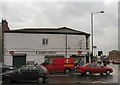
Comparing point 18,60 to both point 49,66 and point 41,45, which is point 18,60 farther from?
point 49,66

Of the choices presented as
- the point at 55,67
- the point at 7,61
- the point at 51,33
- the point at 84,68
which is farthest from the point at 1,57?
the point at 84,68

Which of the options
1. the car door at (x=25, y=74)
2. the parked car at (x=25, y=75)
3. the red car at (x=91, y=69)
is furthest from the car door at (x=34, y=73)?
the red car at (x=91, y=69)

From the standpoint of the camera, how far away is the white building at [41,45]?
1799 inches

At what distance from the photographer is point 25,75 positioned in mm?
20562

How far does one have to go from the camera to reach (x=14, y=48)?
45.7m

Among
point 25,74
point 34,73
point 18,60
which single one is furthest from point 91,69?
point 18,60

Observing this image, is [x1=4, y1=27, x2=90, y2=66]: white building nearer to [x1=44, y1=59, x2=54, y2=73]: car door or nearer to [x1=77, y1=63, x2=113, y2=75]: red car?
[x1=44, y1=59, x2=54, y2=73]: car door

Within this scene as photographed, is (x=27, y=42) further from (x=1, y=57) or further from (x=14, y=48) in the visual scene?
(x=1, y=57)

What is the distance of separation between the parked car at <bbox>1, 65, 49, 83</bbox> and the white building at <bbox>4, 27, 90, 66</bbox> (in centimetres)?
2505

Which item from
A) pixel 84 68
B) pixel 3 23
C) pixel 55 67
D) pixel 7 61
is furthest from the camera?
pixel 3 23

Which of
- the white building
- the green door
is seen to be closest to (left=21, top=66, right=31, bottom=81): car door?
the white building

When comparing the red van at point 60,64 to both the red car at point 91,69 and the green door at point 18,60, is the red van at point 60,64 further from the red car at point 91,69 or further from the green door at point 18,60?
the green door at point 18,60

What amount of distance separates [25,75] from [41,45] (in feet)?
85.6

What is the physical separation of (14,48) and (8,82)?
25.7m
